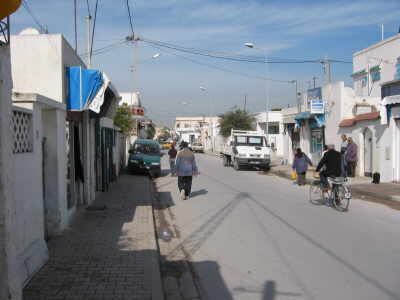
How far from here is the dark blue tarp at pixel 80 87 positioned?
32.2 feet

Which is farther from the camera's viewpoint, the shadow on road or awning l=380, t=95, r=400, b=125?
awning l=380, t=95, r=400, b=125

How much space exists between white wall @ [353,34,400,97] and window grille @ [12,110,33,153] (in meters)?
23.8

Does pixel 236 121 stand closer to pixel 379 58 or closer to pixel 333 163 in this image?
pixel 379 58

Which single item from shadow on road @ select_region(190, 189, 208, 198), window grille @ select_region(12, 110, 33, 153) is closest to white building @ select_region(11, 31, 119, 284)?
window grille @ select_region(12, 110, 33, 153)

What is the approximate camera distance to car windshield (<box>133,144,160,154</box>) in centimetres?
2462

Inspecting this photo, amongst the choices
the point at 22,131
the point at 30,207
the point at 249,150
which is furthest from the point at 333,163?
the point at 249,150

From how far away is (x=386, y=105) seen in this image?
17.9m

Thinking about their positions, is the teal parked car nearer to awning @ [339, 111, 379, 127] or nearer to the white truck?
the white truck

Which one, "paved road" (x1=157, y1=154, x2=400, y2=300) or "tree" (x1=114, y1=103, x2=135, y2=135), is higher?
"tree" (x1=114, y1=103, x2=135, y2=135)

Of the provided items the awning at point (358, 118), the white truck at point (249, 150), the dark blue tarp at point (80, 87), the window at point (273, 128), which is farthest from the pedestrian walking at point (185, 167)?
the window at point (273, 128)

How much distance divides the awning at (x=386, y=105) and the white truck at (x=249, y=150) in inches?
386

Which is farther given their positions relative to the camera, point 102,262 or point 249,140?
point 249,140

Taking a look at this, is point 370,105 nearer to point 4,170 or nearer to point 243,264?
point 243,264

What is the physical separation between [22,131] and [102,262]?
2.18m
